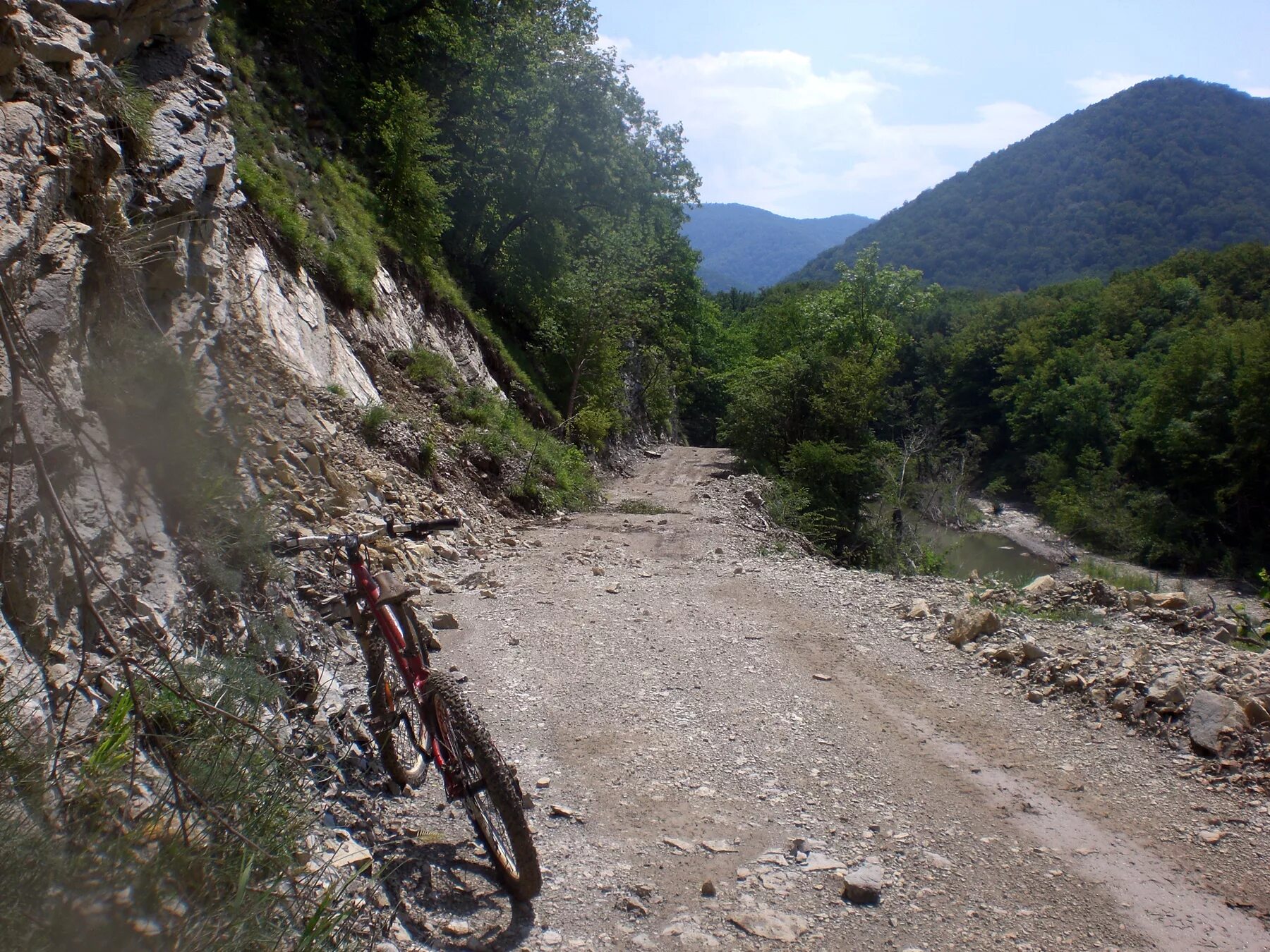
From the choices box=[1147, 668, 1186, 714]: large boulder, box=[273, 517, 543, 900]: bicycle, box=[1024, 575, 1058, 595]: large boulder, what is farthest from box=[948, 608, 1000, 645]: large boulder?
box=[273, 517, 543, 900]: bicycle

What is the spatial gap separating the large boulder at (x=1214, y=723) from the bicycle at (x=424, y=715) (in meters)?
3.99

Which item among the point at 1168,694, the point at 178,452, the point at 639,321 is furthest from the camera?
the point at 639,321

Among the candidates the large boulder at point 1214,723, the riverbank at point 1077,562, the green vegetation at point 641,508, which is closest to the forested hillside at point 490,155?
the green vegetation at point 641,508

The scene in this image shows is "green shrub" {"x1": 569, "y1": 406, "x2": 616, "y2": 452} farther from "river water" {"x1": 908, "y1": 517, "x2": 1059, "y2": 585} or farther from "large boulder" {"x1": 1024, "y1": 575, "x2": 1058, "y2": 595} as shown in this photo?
"large boulder" {"x1": 1024, "y1": 575, "x2": 1058, "y2": 595}

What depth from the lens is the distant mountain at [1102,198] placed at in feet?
358

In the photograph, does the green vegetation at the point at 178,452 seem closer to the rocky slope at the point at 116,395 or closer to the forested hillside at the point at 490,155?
the rocky slope at the point at 116,395

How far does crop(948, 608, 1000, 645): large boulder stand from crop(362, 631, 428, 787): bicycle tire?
15.6 feet

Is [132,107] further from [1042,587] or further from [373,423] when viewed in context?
[1042,587]

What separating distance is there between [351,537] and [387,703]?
755mm

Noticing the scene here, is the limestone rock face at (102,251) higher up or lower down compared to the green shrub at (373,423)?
higher up

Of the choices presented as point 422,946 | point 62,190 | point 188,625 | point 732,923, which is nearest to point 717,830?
point 732,923

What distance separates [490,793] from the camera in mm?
3021

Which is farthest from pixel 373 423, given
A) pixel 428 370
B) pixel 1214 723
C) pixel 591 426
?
pixel 591 426

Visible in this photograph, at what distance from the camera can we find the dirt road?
10.4ft
